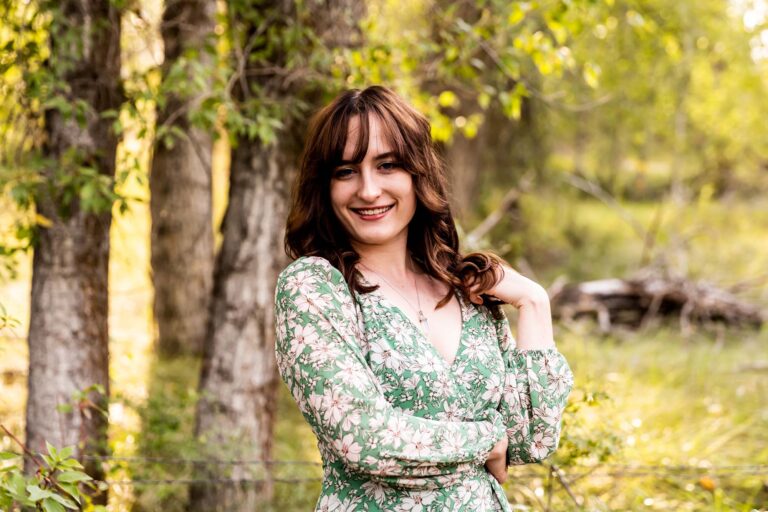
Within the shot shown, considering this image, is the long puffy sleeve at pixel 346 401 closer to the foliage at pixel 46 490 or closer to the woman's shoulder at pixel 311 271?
the woman's shoulder at pixel 311 271

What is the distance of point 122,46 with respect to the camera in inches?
143

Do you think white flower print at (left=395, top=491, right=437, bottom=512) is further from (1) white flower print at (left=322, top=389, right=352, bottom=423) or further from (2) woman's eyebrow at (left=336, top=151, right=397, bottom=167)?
(2) woman's eyebrow at (left=336, top=151, right=397, bottom=167)

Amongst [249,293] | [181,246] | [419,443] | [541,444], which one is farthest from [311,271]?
[181,246]

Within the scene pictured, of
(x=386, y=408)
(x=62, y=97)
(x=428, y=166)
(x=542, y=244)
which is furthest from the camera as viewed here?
(x=542, y=244)

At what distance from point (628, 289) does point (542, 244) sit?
7.32 feet

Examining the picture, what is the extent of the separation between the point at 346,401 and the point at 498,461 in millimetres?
510

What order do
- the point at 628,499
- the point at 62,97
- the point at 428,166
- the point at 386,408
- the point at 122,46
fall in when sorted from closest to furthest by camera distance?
the point at 386,408 → the point at 428,166 → the point at 62,97 → the point at 122,46 → the point at 628,499

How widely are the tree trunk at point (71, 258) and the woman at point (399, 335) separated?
5.15ft

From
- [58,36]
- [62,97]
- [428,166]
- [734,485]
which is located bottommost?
[734,485]

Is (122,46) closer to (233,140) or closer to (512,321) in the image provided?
(233,140)

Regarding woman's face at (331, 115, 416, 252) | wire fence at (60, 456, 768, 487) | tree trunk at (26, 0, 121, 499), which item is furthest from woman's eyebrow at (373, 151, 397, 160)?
tree trunk at (26, 0, 121, 499)

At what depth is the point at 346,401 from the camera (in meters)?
1.68

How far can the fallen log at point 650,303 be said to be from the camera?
8.13 m

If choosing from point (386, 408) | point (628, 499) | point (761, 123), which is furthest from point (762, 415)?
point (761, 123)
